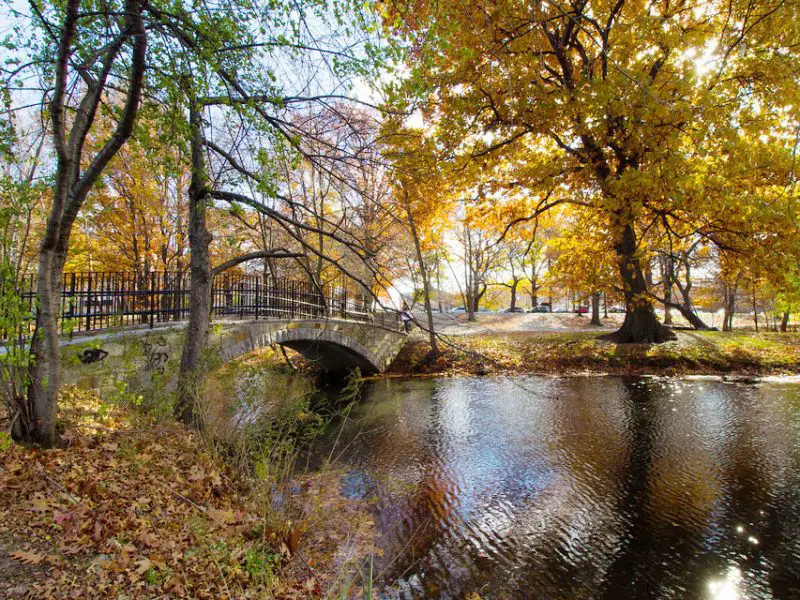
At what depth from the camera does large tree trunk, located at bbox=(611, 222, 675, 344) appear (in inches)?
595

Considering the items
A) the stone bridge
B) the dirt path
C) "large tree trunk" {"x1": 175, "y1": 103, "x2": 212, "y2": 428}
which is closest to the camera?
the stone bridge

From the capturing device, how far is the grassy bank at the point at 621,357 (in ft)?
47.9

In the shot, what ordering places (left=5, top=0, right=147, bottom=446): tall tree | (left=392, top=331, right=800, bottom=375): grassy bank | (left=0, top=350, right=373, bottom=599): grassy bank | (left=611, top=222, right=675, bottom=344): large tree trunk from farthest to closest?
(left=611, top=222, right=675, bottom=344): large tree trunk < (left=392, top=331, right=800, bottom=375): grassy bank < (left=5, top=0, right=147, bottom=446): tall tree < (left=0, top=350, right=373, bottom=599): grassy bank

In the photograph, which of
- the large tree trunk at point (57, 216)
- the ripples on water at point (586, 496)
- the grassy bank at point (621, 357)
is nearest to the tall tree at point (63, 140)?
the large tree trunk at point (57, 216)

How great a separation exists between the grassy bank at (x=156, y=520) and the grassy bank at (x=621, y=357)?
894 cm

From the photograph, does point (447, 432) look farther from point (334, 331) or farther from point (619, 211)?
point (619, 211)

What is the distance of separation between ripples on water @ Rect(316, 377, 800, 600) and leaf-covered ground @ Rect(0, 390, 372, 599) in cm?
88

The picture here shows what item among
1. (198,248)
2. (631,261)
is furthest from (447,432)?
(631,261)

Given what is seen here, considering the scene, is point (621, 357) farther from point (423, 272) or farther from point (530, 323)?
point (530, 323)

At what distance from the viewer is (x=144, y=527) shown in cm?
370

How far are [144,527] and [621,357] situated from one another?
15.2m

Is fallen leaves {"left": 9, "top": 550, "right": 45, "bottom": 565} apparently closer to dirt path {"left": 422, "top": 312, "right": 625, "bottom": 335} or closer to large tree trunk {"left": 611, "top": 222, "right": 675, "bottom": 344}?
large tree trunk {"left": 611, "top": 222, "right": 675, "bottom": 344}

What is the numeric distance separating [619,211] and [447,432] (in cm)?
804

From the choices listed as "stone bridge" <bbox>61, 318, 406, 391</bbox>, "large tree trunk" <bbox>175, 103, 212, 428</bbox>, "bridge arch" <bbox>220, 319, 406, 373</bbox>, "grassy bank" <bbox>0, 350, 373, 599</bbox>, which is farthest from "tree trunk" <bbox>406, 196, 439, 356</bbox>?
"large tree trunk" <bbox>175, 103, 212, 428</bbox>
